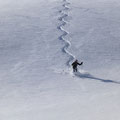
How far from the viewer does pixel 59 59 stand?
18297 mm

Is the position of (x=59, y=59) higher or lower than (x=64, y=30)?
lower

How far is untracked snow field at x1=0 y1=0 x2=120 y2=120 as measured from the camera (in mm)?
13070

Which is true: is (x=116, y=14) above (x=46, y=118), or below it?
above

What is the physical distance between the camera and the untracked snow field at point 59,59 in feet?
42.9

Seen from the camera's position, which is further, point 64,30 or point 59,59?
point 64,30

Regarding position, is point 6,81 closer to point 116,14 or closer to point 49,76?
point 49,76

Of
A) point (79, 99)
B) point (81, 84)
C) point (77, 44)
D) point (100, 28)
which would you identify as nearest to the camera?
point (79, 99)

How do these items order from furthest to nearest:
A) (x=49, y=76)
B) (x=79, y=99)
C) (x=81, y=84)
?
(x=49, y=76)
(x=81, y=84)
(x=79, y=99)

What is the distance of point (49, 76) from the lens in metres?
16.1

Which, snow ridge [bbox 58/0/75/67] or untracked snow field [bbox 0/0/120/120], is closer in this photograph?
untracked snow field [bbox 0/0/120/120]

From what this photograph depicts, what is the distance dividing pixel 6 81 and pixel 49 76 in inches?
73.8

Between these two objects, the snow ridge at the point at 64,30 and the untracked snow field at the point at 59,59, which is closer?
the untracked snow field at the point at 59,59

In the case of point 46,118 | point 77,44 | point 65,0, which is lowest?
point 46,118

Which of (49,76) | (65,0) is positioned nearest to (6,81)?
(49,76)
